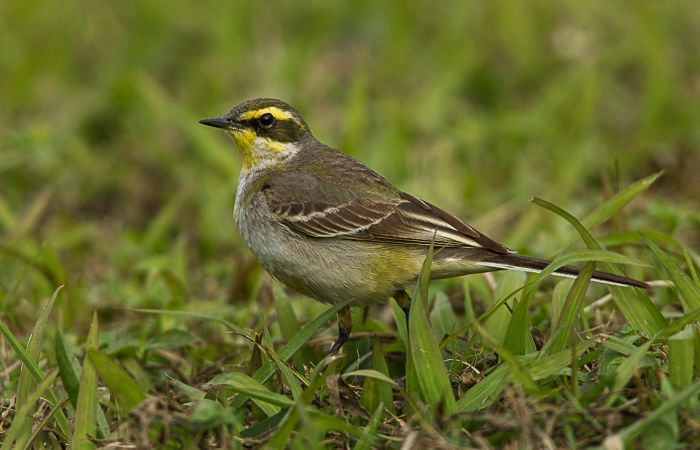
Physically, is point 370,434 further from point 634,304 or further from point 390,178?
point 390,178

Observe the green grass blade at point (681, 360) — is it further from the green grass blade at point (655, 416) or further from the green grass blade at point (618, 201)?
the green grass blade at point (618, 201)

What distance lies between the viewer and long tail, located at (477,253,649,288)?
4.92 m

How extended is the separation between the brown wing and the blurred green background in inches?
38.4

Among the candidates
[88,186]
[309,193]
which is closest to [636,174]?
[309,193]

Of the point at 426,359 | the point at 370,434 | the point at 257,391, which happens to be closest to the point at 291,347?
the point at 257,391

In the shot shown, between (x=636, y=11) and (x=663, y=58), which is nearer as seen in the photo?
(x=663, y=58)

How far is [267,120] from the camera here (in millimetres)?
6465

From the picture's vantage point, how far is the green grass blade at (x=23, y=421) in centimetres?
436

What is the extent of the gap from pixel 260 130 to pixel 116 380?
8.13 ft

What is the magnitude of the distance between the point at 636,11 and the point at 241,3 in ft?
14.1

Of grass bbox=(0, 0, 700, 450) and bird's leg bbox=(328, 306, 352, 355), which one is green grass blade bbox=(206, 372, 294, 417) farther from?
bird's leg bbox=(328, 306, 352, 355)

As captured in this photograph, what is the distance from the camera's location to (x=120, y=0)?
12477 millimetres

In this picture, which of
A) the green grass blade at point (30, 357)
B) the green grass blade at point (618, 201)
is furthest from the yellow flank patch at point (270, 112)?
the green grass blade at point (30, 357)

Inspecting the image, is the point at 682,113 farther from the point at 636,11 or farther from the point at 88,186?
the point at 88,186
